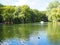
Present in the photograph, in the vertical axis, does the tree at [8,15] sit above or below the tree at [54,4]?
below

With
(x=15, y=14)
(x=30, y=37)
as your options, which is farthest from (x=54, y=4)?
(x=30, y=37)

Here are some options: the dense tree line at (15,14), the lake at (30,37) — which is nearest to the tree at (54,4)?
the dense tree line at (15,14)

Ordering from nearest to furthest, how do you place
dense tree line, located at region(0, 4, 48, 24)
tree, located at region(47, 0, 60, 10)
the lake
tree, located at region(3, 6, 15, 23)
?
1. the lake
2. tree, located at region(3, 6, 15, 23)
3. tree, located at region(47, 0, 60, 10)
4. dense tree line, located at region(0, 4, 48, 24)

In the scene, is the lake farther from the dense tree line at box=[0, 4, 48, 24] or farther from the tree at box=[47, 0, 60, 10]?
the dense tree line at box=[0, 4, 48, 24]

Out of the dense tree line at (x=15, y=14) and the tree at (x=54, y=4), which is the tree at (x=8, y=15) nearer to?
the dense tree line at (x=15, y=14)

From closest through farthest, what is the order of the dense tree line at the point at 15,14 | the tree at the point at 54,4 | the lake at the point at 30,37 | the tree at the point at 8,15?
1. the lake at the point at 30,37
2. the tree at the point at 8,15
3. the tree at the point at 54,4
4. the dense tree line at the point at 15,14

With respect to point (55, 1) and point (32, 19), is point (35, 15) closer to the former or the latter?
point (32, 19)

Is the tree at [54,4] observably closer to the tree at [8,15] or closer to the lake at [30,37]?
the tree at [8,15]

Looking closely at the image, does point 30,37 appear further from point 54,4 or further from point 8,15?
point 54,4

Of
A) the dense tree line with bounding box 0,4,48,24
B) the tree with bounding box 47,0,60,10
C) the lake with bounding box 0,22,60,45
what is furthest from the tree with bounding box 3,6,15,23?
the lake with bounding box 0,22,60,45

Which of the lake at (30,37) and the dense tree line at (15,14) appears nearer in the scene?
the lake at (30,37)

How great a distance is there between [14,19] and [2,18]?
14.5ft

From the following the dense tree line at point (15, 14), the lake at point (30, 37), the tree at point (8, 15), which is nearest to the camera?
the lake at point (30, 37)

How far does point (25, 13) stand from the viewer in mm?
76250
